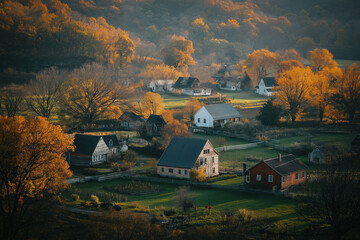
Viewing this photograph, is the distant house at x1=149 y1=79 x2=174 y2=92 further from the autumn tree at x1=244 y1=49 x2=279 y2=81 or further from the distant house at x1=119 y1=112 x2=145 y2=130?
the distant house at x1=119 y1=112 x2=145 y2=130

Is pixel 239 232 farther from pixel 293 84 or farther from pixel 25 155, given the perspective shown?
pixel 293 84

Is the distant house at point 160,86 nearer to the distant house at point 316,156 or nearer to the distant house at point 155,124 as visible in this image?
the distant house at point 155,124

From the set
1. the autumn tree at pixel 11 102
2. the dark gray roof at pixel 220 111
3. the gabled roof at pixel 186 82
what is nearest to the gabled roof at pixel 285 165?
the dark gray roof at pixel 220 111

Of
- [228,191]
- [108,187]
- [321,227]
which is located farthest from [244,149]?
[321,227]

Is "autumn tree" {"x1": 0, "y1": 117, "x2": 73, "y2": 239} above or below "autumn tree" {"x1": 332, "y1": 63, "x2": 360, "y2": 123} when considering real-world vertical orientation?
below

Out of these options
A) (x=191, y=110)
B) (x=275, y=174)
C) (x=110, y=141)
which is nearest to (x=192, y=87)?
(x=191, y=110)

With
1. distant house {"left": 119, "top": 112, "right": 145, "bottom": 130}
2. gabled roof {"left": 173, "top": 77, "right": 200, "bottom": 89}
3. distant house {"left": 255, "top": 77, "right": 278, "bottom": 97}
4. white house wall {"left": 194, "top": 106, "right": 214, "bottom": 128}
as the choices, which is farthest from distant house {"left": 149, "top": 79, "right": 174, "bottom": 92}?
distant house {"left": 119, "top": 112, "right": 145, "bottom": 130}

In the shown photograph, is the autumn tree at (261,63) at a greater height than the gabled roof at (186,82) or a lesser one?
greater
